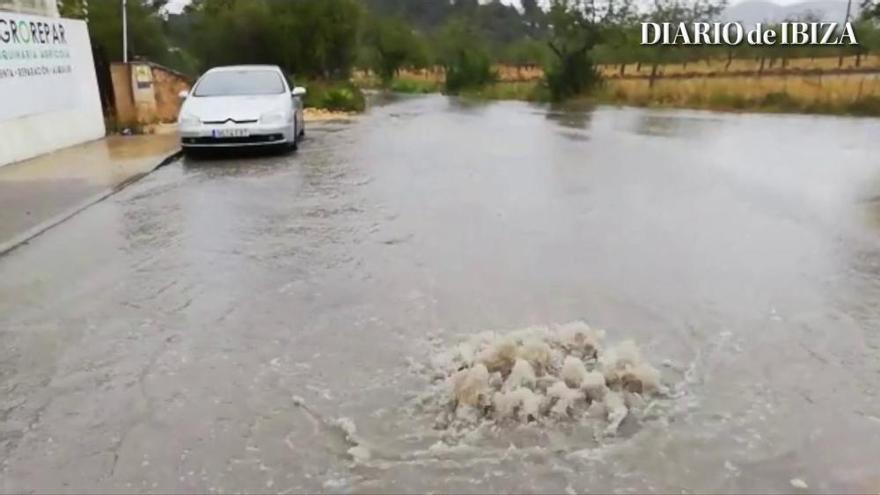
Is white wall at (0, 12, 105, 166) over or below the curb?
over

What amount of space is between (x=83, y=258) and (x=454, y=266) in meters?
3.10

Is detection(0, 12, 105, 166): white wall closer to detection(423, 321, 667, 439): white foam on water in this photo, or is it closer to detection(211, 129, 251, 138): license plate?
detection(211, 129, 251, 138): license plate

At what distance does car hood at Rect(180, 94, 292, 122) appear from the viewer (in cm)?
1312

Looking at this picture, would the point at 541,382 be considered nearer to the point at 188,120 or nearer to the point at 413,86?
the point at 188,120

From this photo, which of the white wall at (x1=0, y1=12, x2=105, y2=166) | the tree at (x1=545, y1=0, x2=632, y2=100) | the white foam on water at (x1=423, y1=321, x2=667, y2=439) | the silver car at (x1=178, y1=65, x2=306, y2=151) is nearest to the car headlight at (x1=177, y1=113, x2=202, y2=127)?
the silver car at (x1=178, y1=65, x2=306, y2=151)

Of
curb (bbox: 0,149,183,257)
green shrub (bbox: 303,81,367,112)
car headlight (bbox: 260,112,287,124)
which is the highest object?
car headlight (bbox: 260,112,287,124)

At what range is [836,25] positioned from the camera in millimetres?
38562

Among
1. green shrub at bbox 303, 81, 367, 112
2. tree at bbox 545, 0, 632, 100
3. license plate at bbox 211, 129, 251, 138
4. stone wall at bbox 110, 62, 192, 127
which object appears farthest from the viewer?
tree at bbox 545, 0, 632, 100

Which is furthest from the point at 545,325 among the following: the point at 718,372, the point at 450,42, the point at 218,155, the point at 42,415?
the point at 450,42

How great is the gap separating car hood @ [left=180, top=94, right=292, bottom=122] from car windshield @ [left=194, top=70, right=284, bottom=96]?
0.89 ft

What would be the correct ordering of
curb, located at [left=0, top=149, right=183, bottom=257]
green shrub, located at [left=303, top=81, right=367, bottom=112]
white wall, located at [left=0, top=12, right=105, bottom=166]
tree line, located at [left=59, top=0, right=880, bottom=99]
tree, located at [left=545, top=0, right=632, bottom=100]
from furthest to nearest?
1. tree, located at [left=545, top=0, right=632, bottom=100]
2. tree line, located at [left=59, top=0, right=880, bottom=99]
3. green shrub, located at [left=303, top=81, right=367, bottom=112]
4. white wall, located at [left=0, top=12, right=105, bottom=166]
5. curb, located at [left=0, top=149, right=183, bottom=257]

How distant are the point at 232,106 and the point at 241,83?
1.02 m

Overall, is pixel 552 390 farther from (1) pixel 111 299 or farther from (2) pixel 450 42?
(2) pixel 450 42

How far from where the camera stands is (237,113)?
519 inches
